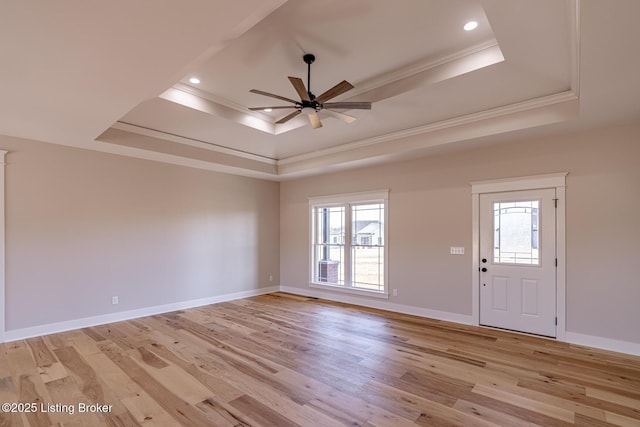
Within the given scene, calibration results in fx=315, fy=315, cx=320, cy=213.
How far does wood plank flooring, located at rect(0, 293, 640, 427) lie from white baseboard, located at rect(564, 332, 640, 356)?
0.16 meters

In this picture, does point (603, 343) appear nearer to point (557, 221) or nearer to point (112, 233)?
point (557, 221)

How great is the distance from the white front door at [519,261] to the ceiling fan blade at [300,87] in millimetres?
3258

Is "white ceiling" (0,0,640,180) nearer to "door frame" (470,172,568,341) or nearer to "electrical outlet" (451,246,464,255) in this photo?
"door frame" (470,172,568,341)

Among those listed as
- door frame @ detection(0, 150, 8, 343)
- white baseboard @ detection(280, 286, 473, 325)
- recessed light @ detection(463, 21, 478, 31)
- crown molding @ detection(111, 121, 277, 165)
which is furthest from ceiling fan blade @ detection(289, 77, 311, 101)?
door frame @ detection(0, 150, 8, 343)

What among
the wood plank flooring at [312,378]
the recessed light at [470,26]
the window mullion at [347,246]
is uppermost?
the recessed light at [470,26]

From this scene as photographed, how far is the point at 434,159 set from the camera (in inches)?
213

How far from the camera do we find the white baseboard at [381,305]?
510 cm

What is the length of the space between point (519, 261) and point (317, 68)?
3892mm

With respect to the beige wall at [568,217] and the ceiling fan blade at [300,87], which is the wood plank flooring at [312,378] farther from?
the ceiling fan blade at [300,87]

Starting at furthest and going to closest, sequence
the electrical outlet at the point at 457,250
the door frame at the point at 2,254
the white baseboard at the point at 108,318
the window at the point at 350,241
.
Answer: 1. the window at the point at 350,241
2. the electrical outlet at the point at 457,250
3. the white baseboard at the point at 108,318
4. the door frame at the point at 2,254

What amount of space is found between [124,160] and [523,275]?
6.52 meters

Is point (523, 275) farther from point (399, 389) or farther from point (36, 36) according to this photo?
point (36, 36)

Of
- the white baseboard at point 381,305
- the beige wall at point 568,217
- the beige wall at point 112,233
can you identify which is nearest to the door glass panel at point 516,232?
the beige wall at point 568,217

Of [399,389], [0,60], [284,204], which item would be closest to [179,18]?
[0,60]
